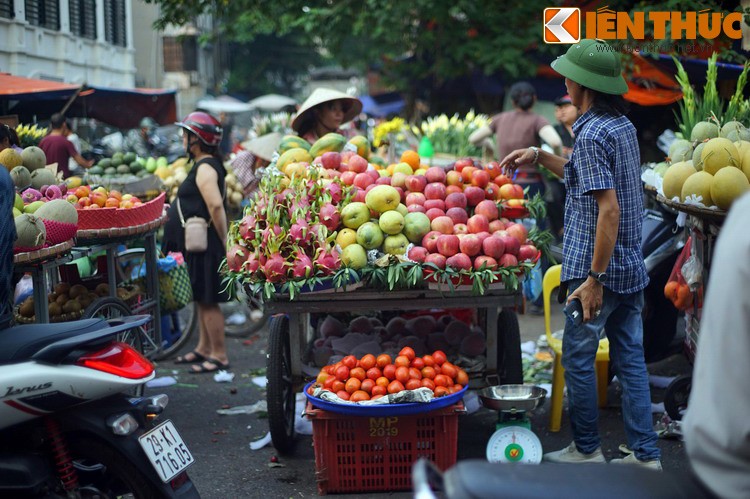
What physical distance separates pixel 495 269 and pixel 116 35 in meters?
18.7

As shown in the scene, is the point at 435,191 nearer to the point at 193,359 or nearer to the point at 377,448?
the point at 377,448

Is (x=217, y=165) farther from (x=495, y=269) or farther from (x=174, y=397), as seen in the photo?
(x=495, y=269)

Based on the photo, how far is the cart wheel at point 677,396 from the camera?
5.14m

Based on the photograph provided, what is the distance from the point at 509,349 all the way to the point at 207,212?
294 centimetres

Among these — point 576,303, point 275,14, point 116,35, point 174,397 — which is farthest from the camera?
point 116,35

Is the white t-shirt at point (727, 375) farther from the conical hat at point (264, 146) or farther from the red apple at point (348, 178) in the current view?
the conical hat at point (264, 146)

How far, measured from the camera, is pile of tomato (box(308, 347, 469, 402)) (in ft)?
14.2

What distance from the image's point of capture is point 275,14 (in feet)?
54.1

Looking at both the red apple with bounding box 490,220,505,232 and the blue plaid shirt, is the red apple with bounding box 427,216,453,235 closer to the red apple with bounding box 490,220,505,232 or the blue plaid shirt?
the red apple with bounding box 490,220,505,232

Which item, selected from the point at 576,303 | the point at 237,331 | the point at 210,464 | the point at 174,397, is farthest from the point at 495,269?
the point at 237,331

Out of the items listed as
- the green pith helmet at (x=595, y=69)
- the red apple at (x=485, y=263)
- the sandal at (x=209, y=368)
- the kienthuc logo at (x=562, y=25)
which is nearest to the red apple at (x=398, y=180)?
the red apple at (x=485, y=263)

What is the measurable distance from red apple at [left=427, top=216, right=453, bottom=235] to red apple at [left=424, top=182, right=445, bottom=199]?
284 mm

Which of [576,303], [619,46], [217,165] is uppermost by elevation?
[619,46]

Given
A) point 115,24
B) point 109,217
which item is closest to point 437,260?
point 109,217
